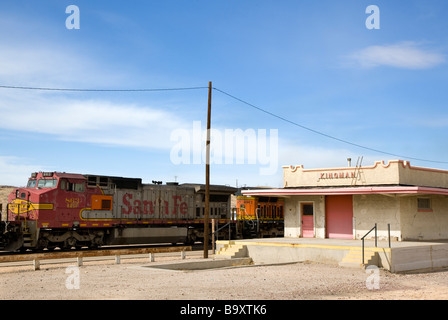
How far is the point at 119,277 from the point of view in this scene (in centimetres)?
1627

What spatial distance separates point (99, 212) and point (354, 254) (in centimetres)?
1401

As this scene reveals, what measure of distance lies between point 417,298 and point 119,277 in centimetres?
898

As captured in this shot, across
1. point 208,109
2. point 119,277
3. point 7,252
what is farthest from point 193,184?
point 119,277

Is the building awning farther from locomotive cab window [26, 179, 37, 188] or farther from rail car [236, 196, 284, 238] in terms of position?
locomotive cab window [26, 179, 37, 188]

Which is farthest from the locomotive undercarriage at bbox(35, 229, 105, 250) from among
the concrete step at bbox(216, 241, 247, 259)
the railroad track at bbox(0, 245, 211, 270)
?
the concrete step at bbox(216, 241, 247, 259)

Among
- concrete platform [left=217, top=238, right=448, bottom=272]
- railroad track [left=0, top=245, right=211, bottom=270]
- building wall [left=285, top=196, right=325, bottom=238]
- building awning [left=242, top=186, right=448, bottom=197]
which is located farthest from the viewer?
building wall [left=285, top=196, right=325, bottom=238]

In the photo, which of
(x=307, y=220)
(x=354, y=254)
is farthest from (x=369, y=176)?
(x=354, y=254)

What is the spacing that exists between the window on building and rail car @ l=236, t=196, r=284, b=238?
38.7 feet

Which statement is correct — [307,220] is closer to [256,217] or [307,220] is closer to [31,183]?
[256,217]

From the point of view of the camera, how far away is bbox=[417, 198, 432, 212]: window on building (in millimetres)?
25067

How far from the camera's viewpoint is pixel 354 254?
2005cm

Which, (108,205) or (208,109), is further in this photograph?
(108,205)

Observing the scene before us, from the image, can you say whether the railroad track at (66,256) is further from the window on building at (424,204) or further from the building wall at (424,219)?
the window on building at (424,204)
